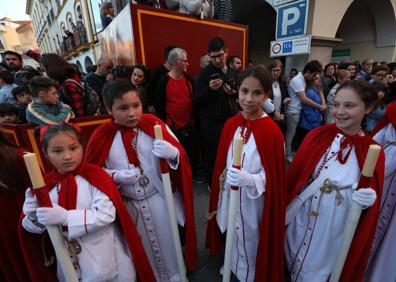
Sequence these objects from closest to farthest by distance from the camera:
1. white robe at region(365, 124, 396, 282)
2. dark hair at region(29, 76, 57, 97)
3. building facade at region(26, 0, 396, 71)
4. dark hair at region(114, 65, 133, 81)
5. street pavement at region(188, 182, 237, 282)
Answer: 1. white robe at region(365, 124, 396, 282)
2. street pavement at region(188, 182, 237, 282)
3. dark hair at region(29, 76, 57, 97)
4. dark hair at region(114, 65, 133, 81)
5. building facade at region(26, 0, 396, 71)

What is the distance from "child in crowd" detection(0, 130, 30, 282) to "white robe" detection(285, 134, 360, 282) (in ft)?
6.64

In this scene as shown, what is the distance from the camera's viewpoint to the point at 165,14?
11.4 feet

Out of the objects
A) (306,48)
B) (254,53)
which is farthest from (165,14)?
(254,53)

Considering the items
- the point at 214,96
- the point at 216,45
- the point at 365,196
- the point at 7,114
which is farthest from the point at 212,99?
the point at 7,114

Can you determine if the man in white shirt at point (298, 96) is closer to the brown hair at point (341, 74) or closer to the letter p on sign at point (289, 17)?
the brown hair at point (341, 74)

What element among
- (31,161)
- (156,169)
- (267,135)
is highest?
(31,161)

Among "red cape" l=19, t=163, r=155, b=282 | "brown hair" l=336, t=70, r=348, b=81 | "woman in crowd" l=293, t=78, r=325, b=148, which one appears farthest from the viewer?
"brown hair" l=336, t=70, r=348, b=81

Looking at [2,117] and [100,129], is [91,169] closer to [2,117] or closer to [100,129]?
[100,129]

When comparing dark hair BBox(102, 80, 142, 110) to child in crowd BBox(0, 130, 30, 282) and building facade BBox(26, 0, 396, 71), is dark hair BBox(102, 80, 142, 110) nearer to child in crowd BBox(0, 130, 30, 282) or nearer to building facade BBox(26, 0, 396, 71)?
child in crowd BBox(0, 130, 30, 282)

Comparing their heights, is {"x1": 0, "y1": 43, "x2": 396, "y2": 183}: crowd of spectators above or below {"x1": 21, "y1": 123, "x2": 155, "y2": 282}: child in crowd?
above

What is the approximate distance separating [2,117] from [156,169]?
2.74 meters

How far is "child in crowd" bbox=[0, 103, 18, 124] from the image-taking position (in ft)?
9.53

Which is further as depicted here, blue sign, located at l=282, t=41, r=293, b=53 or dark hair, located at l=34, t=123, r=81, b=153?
blue sign, located at l=282, t=41, r=293, b=53

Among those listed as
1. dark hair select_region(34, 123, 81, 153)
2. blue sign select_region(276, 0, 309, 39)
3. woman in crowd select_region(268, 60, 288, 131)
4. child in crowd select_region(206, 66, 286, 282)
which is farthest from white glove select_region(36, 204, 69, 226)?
blue sign select_region(276, 0, 309, 39)
